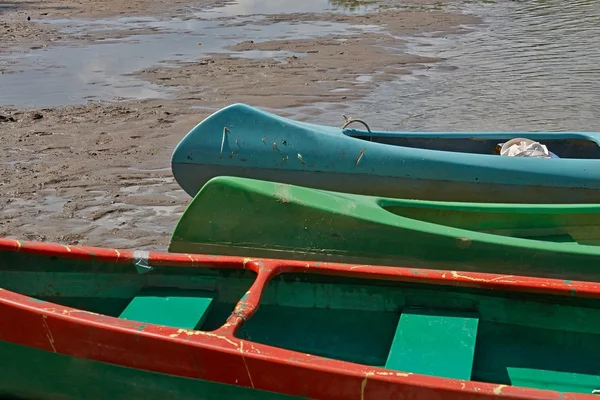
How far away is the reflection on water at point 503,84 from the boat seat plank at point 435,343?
544cm

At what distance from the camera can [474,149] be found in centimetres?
648

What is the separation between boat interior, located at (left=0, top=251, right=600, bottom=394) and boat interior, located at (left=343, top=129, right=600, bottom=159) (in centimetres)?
265

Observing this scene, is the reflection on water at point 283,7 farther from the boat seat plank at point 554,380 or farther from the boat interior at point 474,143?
the boat seat plank at point 554,380

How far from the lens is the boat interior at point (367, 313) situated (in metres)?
3.68

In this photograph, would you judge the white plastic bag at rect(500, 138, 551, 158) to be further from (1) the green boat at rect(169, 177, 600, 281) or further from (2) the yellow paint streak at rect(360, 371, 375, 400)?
(2) the yellow paint streak at rect(360, 371, 375, 400)

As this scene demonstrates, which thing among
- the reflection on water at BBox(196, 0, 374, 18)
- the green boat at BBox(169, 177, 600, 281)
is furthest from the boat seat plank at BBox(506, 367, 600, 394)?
the reflection on water at BBox(196, 0, 374, 18)

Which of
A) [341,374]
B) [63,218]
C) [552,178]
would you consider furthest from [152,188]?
[341,374]

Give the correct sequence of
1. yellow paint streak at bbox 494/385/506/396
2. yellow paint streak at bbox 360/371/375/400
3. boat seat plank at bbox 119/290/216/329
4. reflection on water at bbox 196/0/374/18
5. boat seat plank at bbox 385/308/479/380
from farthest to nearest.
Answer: reflection on water at bbox 196/0/374/18 → boat seat plank at bbox 119/290/216/329 → boat seat plank at bbox 385/308/479/380 → yellow paint streak at bbox 360/371/375/400 → yellow paint streak at bbox 494/385/506/396

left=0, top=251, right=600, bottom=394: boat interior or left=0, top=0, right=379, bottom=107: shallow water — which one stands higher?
left=0, top=251, right=600, bottom=394: boat interior

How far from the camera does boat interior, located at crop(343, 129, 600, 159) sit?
253 inches

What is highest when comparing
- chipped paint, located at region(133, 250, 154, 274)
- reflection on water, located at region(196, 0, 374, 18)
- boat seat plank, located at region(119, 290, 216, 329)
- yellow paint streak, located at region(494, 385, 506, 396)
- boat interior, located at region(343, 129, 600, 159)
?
yellow paint streak, located at region(494, 385, 506, 396)

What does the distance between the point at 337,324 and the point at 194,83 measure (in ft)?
25.0

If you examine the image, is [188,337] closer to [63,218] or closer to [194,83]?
[63,218]

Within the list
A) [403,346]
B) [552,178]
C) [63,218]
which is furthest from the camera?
[63,218]
